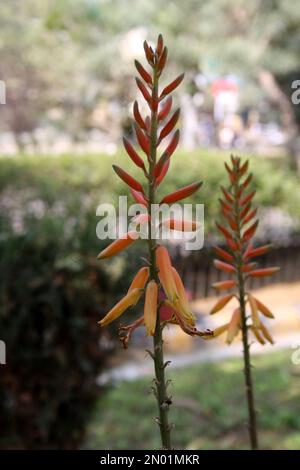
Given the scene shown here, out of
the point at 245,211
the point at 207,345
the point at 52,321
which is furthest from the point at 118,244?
the point at 207,345

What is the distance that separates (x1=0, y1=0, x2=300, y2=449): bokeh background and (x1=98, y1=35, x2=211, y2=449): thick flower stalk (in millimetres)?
1263

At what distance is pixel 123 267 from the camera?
3111 millimetres

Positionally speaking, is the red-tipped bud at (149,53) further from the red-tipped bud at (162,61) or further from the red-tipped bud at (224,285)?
the red-tipped bud at (224,285)

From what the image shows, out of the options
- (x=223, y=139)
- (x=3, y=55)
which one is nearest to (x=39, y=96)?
(x=3, y=55)

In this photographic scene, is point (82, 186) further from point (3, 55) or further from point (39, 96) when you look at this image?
point (39, 96)

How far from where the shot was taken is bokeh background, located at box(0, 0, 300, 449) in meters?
2.88

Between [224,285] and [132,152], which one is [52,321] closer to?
[224,285]

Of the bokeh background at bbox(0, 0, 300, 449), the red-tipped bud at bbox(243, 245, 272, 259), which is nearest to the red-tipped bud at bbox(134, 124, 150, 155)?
the red-tipped bud at bbox(243, 245, 272, 259)

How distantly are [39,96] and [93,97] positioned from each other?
18.3 ft

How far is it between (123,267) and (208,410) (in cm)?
134

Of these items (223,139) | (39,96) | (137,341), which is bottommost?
(137,341)

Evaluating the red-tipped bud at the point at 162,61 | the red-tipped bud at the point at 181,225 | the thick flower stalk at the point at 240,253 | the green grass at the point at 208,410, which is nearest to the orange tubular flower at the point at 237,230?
the thick flower stalk at the point at 240,253

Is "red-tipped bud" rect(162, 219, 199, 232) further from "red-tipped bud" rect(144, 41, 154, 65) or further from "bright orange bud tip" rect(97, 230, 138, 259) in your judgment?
"red-tipped bud" rect(144, 41, 154, 65)
